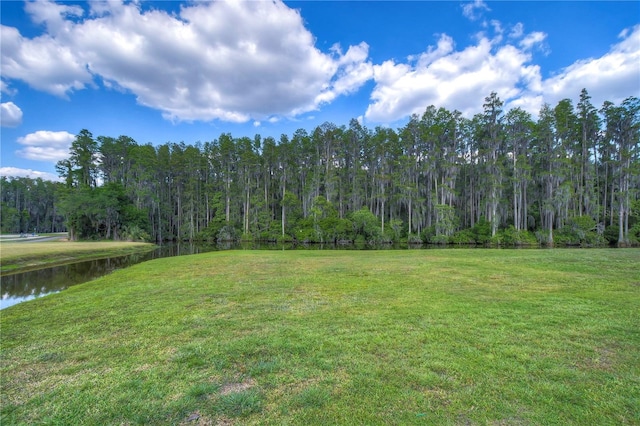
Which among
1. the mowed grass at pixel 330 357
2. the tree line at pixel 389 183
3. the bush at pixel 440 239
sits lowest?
the bush at pixel 440 239

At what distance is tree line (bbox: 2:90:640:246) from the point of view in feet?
120

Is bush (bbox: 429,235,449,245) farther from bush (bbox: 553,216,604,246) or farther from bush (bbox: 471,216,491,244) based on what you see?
bush (bbox: 553,216,604,246)

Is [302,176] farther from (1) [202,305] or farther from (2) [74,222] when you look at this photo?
(1) [202,305]

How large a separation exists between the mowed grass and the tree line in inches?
1320

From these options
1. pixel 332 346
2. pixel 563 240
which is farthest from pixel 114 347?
pixel 563 240

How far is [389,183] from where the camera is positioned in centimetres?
4997

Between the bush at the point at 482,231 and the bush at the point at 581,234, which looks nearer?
the bush at the point at 581,234

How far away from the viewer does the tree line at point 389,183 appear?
36.4 metres

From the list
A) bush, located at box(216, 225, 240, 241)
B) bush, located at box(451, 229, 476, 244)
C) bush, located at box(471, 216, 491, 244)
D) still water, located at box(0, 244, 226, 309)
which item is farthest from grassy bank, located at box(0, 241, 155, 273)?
bush, located at box(471, 216, 491, 244)

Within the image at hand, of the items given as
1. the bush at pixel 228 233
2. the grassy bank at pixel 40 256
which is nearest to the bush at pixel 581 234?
the bush at pixel 228 233

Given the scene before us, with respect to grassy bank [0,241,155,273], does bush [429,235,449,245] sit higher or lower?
lower

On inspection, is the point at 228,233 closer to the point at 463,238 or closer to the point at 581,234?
the point at 463,238

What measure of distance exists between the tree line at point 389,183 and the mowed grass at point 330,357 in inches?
1320

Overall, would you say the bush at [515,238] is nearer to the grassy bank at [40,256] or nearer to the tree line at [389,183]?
the tree line at [389,183]
